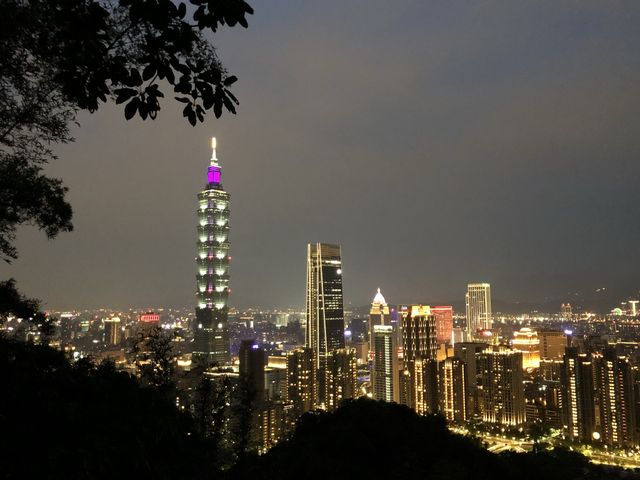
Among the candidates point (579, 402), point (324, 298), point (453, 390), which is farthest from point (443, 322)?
point (579, 402)

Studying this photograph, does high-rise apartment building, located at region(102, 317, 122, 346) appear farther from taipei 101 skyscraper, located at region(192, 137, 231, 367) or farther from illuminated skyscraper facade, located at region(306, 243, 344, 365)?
illuminated skyscraper facade, located at region(306, 243, 344, 365)

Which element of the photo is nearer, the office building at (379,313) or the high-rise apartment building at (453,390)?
the high-rise apartment building at (453,390)

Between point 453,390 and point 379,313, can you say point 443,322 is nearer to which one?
point 379,313

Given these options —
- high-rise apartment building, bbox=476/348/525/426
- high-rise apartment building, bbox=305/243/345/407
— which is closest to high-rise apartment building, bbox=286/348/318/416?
high-rise apartment building, bbox=476/348/525/426

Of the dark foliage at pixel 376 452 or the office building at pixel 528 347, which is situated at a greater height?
→ the dark foliage at pixel 376 452

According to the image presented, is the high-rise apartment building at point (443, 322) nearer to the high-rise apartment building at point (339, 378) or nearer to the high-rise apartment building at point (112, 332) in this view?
the high-rise apartment building at point (339, 378)

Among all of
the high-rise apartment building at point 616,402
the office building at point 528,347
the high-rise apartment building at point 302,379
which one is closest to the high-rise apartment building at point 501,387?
the high-rise apartment building at point 616,402

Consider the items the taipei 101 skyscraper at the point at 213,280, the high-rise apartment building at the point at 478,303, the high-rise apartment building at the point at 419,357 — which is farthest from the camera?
the high-rise apartment building at the point at 478,303
